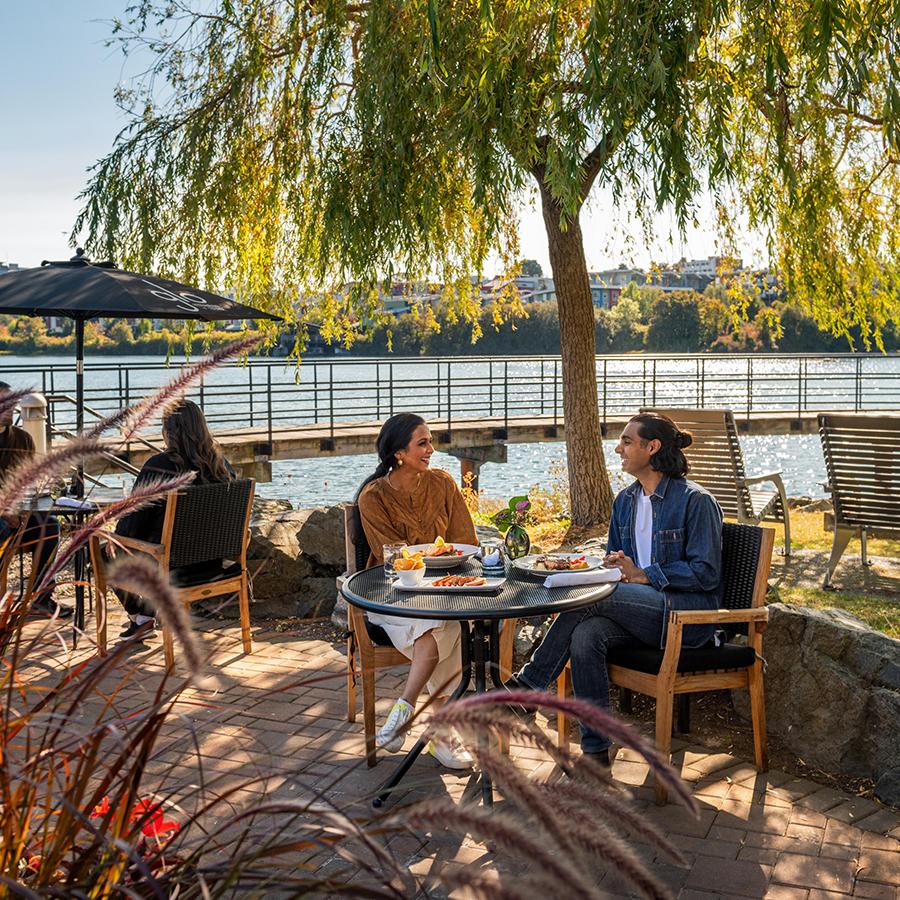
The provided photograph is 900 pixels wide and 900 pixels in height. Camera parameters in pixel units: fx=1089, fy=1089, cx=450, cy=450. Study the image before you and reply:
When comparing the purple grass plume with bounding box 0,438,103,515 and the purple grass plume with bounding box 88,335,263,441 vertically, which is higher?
the purple grass plume with bounding box 88,335,263,441

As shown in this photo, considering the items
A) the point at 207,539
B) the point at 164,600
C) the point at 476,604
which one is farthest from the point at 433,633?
the point at 164,600

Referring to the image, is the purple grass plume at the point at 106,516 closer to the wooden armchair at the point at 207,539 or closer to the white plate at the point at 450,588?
the white plate at the point at 450,588

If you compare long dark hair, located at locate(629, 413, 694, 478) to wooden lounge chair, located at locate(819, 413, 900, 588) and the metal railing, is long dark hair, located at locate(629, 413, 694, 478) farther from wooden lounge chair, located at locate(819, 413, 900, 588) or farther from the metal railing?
the metal railing

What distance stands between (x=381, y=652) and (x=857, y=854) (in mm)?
1744

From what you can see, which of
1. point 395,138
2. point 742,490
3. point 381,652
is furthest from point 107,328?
point 381,652

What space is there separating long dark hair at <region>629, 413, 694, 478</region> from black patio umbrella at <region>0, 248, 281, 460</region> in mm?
3354

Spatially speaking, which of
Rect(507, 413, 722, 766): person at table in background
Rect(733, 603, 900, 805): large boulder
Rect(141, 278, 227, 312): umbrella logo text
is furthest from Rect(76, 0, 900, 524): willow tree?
Rect(733, 603, 900, 805): large boulder

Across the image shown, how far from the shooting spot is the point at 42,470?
1220mm

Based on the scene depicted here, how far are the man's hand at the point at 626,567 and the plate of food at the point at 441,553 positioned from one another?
1.62ft

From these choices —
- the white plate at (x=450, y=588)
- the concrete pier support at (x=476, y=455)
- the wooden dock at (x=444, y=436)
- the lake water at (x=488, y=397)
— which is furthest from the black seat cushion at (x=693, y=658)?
the concrete pier support at (x=476, y=455)

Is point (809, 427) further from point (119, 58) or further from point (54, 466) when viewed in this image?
point (54, 466)

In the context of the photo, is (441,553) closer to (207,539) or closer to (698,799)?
(698,799)

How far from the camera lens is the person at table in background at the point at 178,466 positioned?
16.8 ft

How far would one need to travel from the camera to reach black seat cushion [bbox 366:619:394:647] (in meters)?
4.04
